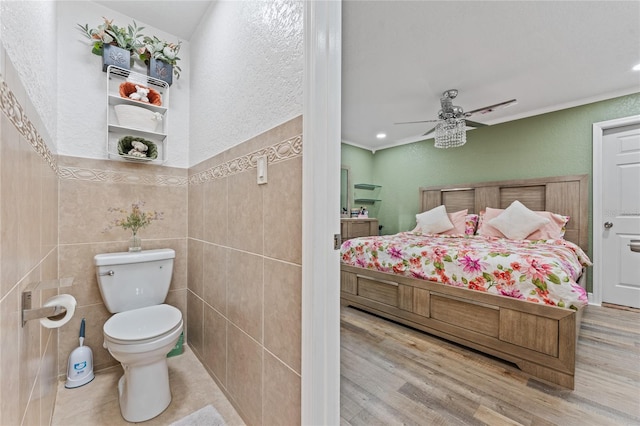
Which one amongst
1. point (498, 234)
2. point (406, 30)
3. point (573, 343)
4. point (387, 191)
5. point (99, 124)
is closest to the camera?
point (573, 343)

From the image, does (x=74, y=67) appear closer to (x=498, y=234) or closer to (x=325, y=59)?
(x=325, y=59)

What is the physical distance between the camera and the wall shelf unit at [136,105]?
1742 millimetres

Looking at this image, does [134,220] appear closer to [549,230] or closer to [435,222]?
[435,222]

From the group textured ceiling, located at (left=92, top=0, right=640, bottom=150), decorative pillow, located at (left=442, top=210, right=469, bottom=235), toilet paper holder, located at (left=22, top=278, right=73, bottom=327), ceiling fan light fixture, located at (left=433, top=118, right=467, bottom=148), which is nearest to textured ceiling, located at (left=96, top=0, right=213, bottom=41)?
textured ceiling, located at (left=92, top=0, right=640, bottom=150)

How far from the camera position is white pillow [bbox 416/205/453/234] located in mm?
3830

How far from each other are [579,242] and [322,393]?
3853mm

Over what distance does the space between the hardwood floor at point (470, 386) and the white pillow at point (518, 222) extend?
117cm

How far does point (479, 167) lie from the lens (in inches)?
157

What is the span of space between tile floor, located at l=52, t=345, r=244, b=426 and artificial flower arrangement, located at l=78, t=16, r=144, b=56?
209 centimetres

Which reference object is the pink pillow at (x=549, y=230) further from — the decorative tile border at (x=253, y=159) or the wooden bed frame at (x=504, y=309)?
the decorative tile border at (x=253, y=159)

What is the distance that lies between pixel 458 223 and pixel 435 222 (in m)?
0.32

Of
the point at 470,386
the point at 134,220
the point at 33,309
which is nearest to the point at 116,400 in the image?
the point at 134,220

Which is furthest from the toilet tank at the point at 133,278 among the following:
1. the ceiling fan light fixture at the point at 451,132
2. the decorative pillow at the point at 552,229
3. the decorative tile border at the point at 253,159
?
the decorative pillow at the point at 552,229

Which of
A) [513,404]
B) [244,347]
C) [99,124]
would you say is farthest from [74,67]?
[513,404]
